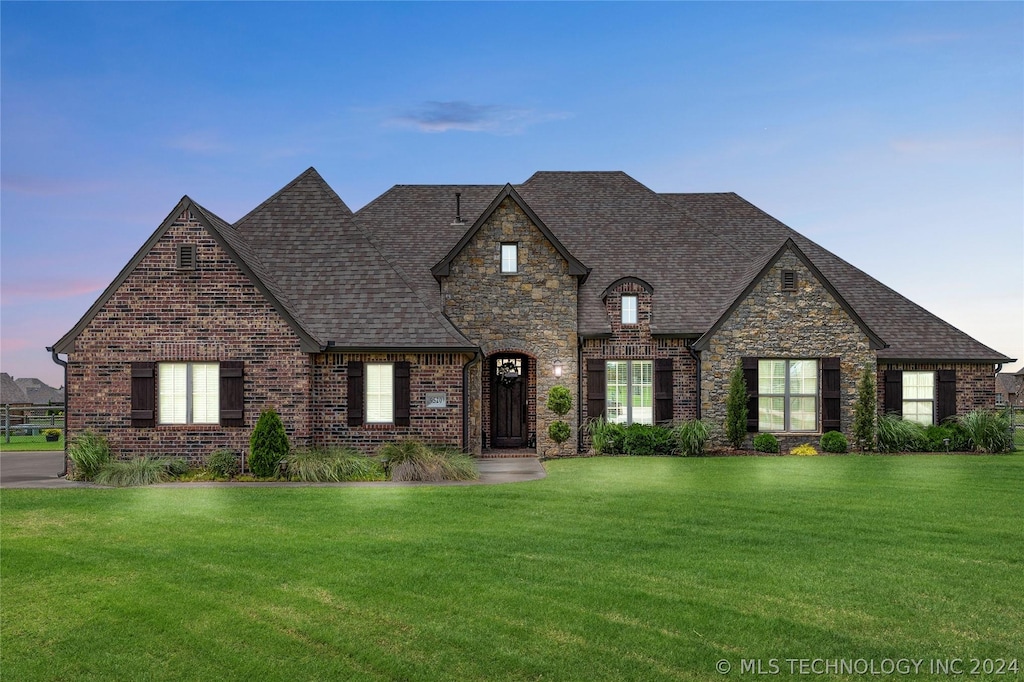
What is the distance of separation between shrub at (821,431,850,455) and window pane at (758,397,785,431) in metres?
1.26

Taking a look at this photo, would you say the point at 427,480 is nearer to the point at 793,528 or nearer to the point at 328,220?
the point at 793,528

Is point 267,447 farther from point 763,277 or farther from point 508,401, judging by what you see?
point 763,277

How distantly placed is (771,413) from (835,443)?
1.91 m

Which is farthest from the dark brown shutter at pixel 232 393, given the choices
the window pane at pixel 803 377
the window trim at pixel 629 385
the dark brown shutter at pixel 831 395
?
the dark brown shutter at pixel 831 395

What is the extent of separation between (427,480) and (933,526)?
30.7 ft

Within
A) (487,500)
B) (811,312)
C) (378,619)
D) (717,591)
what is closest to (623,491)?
(487,500)

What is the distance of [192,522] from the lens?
11.9 m

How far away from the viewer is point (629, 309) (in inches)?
959

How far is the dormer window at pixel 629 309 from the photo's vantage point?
79.8 feet

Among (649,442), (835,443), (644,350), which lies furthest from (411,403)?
(835,443)

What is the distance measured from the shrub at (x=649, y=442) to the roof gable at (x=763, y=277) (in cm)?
276

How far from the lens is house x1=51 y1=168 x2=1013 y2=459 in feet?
63.0

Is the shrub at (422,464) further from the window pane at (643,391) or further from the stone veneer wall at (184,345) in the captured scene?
the window pane at (643,391)

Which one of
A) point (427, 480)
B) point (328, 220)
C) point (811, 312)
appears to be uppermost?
point (328, 220)
